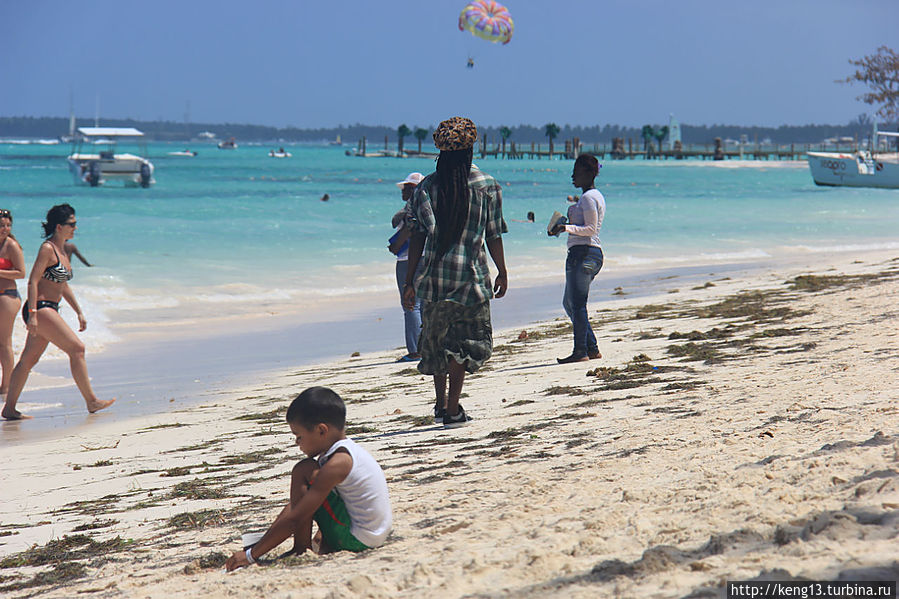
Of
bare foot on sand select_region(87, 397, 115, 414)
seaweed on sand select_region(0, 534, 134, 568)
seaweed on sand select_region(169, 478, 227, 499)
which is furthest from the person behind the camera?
bare foot on sand select_region(87, 397, 115, 414)

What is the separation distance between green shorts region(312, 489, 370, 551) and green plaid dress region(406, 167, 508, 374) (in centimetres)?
193

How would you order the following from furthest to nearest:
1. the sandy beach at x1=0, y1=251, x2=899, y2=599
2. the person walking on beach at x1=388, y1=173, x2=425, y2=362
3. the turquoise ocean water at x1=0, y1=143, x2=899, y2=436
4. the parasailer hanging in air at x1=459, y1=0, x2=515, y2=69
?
the parasailer hanging in air at x1=459, y1=0, x2=515, y2=69
the turquoise ocean water at x1=0, y1=143, x2=899, y2=436
the person walking on beach at x1=388, y1=173, x2=425, y2=362
the sandy beach at x1=0, y1=251, x2=899, y2=599

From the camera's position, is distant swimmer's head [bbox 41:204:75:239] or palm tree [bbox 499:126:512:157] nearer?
distant swimmer's head [bbox 41:204:75:239]

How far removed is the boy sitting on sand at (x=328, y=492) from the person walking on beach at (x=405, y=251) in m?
4.10

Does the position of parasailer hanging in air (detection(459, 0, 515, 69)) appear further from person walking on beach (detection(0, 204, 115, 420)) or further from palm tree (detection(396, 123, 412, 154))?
palm tree (detection(396, 123, 412, 154))

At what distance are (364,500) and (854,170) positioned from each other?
5595cm

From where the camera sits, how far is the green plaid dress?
531 cm

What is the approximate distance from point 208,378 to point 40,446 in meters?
2.74

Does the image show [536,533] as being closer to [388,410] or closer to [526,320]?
[388,410]

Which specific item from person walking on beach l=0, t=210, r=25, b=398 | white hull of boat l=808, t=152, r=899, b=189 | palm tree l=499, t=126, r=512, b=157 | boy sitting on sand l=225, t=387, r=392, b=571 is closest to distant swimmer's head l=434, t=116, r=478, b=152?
boy sitting on sand l=225, t=387, r=392, b=571

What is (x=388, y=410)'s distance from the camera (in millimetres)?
6566

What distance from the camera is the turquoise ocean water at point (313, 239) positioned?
1655 centimetres

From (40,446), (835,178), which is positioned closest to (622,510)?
(40,446)

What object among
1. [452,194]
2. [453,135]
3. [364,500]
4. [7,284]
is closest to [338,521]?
[364,500]
